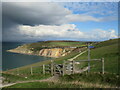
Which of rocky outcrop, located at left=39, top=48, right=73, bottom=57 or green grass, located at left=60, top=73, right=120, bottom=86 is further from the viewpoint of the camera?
rocky outcrop, located at left=39, top=48, right=73, bottom=57

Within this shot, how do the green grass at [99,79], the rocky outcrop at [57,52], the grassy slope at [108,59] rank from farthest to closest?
the rocky outcrop at [57,52] → the grassy slope at [108,59] → the green grass at [99,79]

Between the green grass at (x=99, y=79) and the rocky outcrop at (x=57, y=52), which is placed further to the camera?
the rocky outcrop at (x=57, y=52)

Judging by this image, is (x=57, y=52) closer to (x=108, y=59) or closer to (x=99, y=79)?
(x=108, y=59)

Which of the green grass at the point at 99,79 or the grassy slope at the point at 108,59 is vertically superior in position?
the grassy slope at the point at 108,59

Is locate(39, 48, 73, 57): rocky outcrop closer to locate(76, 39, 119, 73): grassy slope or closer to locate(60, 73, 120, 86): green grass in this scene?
locate(76, 39, 119, 73): grassy slope

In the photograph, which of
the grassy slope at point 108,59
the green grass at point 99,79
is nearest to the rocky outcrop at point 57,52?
the grassy slope at point 108,59

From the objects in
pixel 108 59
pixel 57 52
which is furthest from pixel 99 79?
pixel 57 52

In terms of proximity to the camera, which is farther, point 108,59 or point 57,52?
point 57,52

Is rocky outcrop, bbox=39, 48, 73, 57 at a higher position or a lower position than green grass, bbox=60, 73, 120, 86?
lower

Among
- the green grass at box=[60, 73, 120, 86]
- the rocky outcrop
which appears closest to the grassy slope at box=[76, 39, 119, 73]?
the green grass at box=[60, 73, 120, 86]

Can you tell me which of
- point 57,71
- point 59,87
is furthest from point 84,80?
point 57,71

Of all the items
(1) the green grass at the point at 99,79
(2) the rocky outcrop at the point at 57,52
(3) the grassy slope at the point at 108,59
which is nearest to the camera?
(1) the green grass at the point at 99,79

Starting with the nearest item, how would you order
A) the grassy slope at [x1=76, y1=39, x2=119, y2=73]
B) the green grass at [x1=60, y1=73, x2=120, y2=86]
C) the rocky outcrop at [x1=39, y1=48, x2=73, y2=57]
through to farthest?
the green grass at [x1=60, y1=73, x2=120, y2=86] → the grassy slope at [x1=76, y1=39, x2=119, y2=73] → the rocky outcrop at [x1=39, y1=48, x2=73, y2=57]

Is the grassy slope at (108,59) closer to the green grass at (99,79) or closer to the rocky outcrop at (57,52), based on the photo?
the green grass at (99,79)
